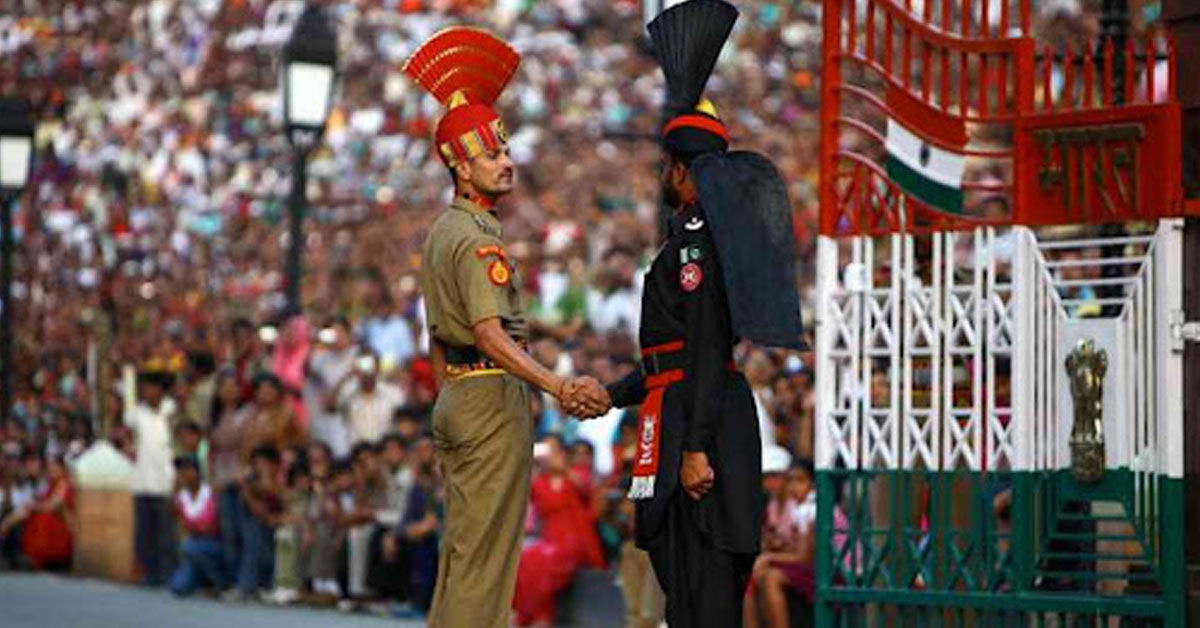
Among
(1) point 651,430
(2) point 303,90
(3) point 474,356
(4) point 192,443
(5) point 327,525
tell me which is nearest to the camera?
(1) point 651,430

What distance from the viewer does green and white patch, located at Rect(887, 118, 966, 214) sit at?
1189 centimetres

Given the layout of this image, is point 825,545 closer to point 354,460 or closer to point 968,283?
point 968,283

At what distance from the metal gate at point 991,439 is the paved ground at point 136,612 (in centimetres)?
610

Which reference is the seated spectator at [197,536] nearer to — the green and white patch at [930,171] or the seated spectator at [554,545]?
the seated spectator at [554,545]

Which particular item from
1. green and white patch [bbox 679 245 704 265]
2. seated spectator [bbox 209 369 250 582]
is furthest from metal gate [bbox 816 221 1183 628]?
seated spectator [bbox 209 369 250 582]

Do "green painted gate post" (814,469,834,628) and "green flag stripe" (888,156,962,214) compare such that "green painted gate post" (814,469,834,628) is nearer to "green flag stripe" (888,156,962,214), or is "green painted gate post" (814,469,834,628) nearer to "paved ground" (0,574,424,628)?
"green flag stripe" (888,156,962,214)

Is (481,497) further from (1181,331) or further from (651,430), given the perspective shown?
(1181,331)

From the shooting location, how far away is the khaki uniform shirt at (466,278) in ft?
33.6

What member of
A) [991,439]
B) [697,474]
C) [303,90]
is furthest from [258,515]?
[697,474]

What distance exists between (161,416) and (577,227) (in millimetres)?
6927

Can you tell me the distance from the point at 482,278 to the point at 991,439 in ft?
7.65

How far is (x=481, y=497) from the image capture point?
33.9 ft

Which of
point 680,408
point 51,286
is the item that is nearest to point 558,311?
point 51,286

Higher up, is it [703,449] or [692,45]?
[692,45]
